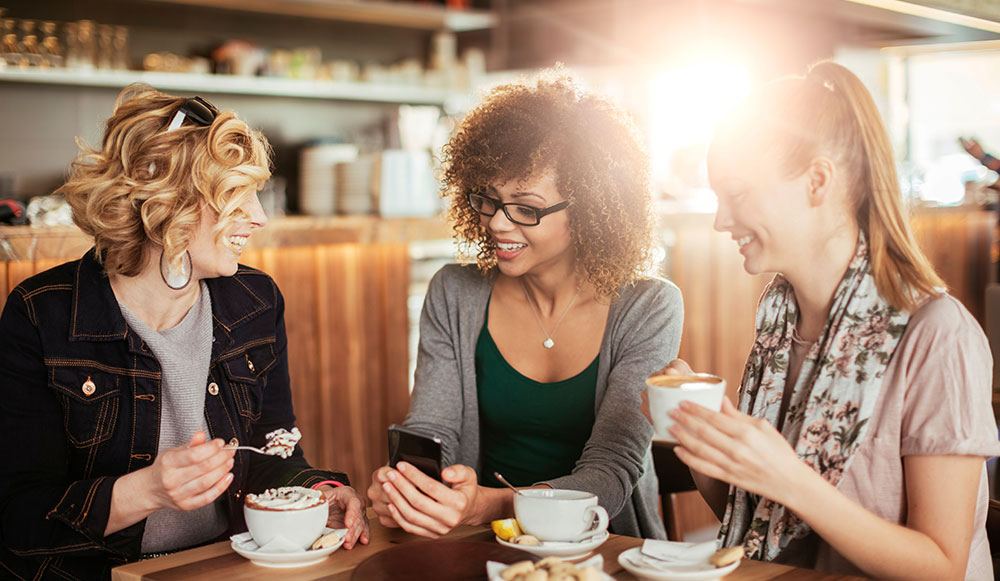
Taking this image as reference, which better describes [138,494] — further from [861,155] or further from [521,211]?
[861,155]

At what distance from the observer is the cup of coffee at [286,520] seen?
55.7 inches

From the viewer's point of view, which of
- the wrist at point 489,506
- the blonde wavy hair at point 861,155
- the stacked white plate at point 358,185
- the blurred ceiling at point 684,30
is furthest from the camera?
the blurred ceiling at point 684,30

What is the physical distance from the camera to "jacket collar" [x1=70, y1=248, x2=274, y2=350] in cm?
180

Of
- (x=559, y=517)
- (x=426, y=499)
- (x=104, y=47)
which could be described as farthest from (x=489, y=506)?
(x=104, y=47)

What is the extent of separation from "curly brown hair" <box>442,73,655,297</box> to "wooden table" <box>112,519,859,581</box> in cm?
82

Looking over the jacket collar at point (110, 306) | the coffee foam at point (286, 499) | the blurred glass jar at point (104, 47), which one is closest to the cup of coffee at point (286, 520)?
the coffee foam at point (286, 499)

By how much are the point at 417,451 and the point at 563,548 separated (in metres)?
0.31

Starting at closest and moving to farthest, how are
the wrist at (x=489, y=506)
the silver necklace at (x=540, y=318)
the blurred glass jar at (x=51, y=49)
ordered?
the wrist at (x=489, y=506)
the silver necklace at (x=540, y=318)
the blurred glass jar at (x=51, y=49)

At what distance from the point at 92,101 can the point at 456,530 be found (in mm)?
3725

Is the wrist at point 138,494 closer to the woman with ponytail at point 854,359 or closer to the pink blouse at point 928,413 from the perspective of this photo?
the woman with ponytail at point 854,359

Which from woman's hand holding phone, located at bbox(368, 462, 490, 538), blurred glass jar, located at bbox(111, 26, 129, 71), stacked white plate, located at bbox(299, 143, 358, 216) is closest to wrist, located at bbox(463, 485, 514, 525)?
woman's hand holding phone, located at bbox(368, 462, 490, 538)

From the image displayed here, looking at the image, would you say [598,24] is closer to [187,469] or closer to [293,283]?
[293,283]

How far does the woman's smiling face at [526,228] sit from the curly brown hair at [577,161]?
0.02 metres

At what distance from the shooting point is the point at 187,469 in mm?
1466
